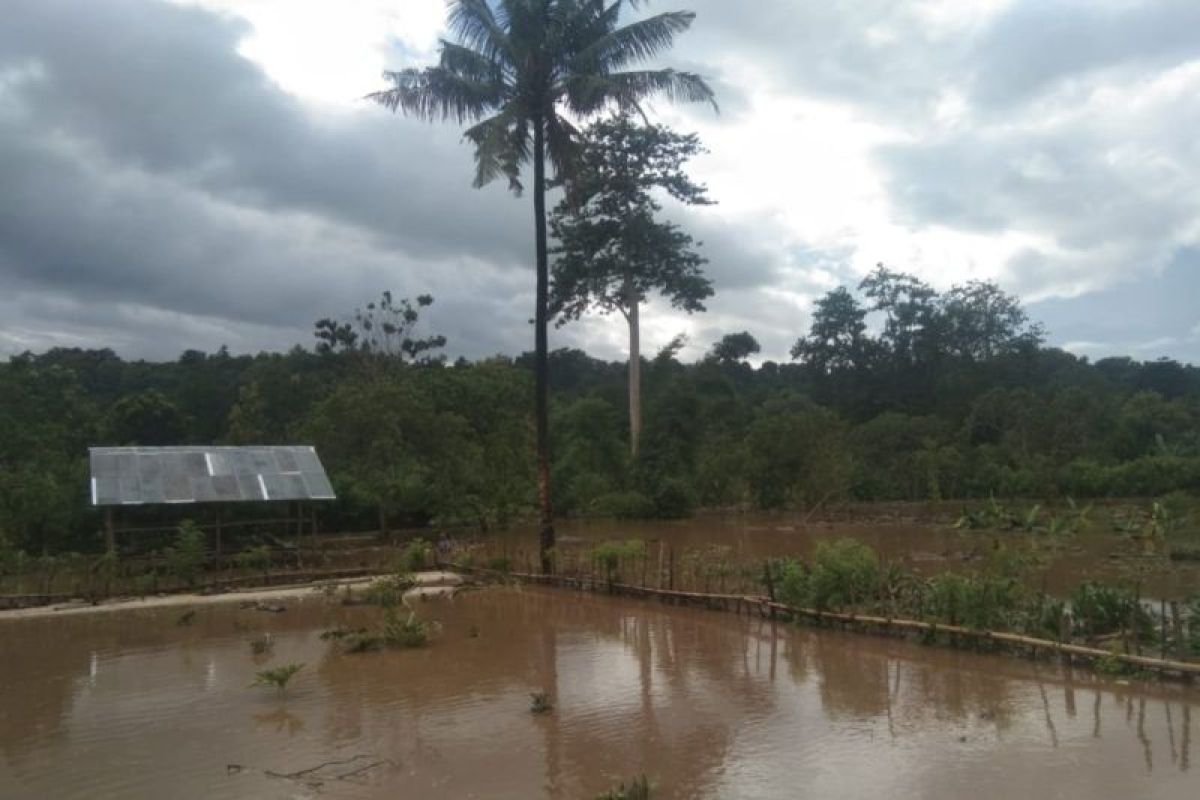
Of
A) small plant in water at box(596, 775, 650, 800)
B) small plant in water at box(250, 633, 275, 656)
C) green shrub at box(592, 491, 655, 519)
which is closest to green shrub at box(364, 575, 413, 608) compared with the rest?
small plant in water at box(250, 633, 275, 656)

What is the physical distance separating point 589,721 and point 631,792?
2.48 meters

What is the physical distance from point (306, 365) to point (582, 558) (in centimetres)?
3791

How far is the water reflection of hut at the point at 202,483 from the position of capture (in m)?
19.7

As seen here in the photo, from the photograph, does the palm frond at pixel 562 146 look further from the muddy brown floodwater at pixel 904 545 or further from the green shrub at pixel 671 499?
the green shrub at pixel 671 499

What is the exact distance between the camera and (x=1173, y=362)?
60.0 meters

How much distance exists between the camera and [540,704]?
9.44 meters

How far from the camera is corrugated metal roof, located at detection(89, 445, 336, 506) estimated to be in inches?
775

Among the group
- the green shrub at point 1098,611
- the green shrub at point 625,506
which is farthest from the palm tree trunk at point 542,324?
the green shrub at point 625,506

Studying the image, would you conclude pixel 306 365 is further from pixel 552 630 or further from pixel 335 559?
pixel 552 630

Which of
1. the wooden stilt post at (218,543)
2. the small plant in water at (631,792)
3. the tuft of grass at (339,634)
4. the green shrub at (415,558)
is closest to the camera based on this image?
the small plant in water at (631,792)

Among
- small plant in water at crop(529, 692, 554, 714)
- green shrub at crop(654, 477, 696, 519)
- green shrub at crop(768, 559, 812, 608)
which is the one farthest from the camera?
green shrub at crop(654, 477, 696, 519)

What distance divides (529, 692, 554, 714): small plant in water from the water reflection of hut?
42.3ft

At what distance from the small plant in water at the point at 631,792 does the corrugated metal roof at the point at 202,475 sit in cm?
1575

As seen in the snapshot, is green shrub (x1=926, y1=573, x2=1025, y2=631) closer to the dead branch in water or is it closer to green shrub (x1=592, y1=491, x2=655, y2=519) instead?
the dead branch in water
